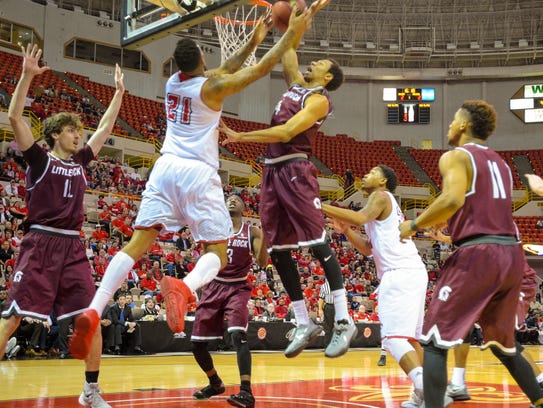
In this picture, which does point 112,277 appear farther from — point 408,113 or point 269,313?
point 408,113

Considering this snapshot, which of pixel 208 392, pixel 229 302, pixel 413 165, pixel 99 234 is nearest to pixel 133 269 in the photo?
pixel 99 234

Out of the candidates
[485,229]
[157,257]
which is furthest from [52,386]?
[157,257]

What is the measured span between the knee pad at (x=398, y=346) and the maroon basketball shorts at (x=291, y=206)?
1482mm

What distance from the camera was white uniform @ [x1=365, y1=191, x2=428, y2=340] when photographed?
667 cm

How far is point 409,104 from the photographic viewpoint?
34750 millimetres

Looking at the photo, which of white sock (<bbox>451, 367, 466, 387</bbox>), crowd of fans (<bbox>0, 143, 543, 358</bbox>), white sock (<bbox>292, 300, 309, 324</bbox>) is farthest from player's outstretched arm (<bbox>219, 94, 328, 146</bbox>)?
crowd of fans (<bbox>0, 143, 543, 358</bbox>)

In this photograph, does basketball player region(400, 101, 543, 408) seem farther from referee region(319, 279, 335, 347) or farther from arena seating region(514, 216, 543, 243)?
arena seating region(514, 216, 543, 243)

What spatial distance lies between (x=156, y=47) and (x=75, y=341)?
2733 centimetres

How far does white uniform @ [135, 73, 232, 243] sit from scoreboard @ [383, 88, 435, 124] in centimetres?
3040

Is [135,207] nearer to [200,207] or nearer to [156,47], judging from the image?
[156,47]

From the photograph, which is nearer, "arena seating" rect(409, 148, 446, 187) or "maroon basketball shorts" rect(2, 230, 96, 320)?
"maroon basketball shorts" rect(2, 230, 96, 320)

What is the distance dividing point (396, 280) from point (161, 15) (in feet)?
14.5

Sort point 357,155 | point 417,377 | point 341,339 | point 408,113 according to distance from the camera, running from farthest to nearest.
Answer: point 408,113, point 357,155, point 417,377, point 341,339

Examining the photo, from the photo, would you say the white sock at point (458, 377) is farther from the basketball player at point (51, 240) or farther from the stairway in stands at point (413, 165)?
the stairway in stands at point (413, 165)
